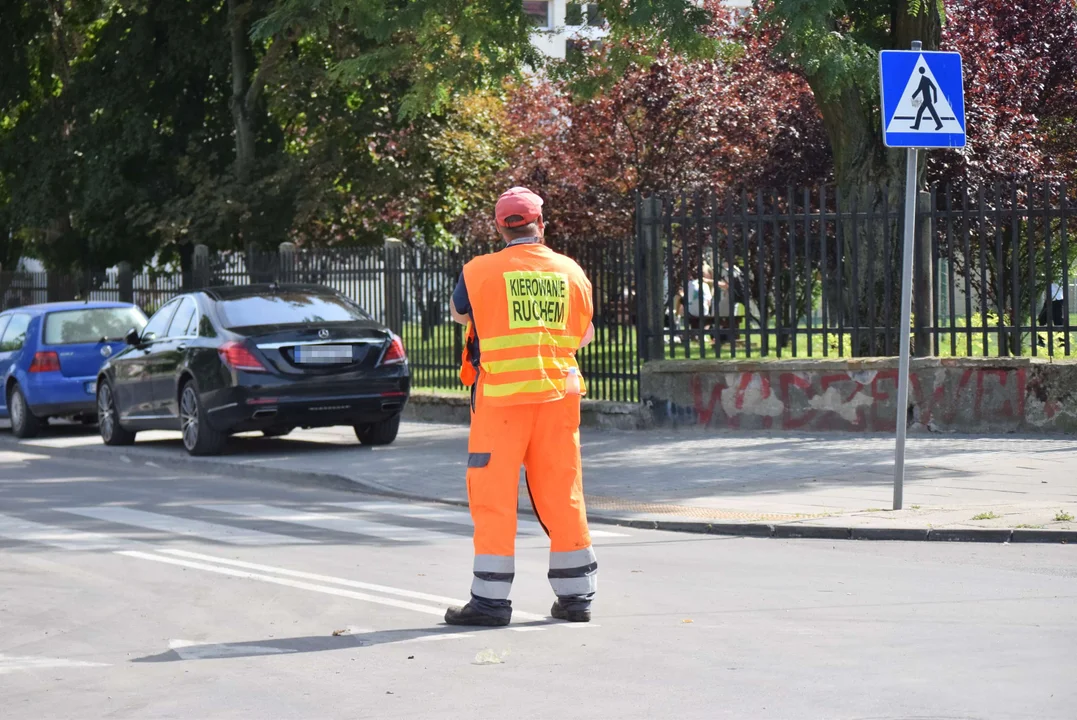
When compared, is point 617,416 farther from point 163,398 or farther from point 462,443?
point 163,398

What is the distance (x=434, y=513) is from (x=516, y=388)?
14.3 ft

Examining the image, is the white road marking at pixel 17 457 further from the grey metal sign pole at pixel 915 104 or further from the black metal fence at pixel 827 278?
the grey metal sign pole at pixel 915 104

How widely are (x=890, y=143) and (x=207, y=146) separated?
22.2 metres

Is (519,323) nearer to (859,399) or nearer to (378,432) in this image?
(859,399)

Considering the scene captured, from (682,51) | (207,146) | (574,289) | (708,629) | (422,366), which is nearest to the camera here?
(708,629)

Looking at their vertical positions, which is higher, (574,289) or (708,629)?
(574,289)

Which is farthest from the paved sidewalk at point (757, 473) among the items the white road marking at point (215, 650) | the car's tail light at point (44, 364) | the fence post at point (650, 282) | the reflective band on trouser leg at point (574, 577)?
the white road marking at point (215, 650)

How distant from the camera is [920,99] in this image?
33.5 ft

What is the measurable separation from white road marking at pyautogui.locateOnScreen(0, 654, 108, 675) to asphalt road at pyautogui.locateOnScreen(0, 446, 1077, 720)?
0.05 feet

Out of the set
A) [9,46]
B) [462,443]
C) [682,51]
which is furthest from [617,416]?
[9,46]

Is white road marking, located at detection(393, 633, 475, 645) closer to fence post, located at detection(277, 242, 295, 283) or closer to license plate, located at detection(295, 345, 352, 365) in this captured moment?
license plate, located at detection(295, 345, 352, 365)

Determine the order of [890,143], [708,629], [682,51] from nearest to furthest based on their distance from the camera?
[708,629] → [890,143] → [682,51]

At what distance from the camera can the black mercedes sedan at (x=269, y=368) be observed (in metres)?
14.6

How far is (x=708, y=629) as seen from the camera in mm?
6773
